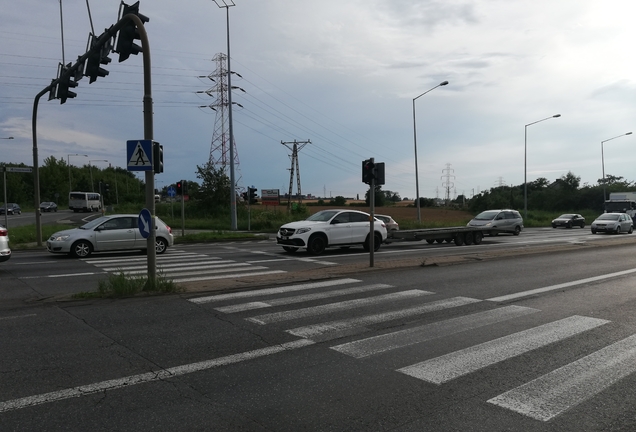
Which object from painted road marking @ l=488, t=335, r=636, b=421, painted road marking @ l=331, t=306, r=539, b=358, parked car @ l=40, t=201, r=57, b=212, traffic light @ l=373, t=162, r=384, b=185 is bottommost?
painted road marking @ l=488, t=335, r=636, b=421

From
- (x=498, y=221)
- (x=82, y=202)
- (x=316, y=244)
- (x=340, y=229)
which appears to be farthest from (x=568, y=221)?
(x=82, y=202)

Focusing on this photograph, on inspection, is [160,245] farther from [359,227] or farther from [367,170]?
[367,170]

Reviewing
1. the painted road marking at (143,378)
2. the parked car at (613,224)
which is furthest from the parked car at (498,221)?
the painted road marking at (143,378)

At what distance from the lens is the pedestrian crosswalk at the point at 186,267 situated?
41.6 feet

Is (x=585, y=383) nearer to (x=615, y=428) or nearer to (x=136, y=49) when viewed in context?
(x=615, y=428)

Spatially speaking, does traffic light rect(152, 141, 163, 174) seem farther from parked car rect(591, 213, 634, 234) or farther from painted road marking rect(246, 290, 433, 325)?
parked car rect(591, 213, 634, 234)

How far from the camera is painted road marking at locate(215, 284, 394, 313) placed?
8.41m

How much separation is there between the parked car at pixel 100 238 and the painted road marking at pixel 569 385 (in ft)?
47.3

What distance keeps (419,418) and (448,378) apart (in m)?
1.04

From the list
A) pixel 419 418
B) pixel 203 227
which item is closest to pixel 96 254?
pixel 419 418

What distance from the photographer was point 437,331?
22.8 ft

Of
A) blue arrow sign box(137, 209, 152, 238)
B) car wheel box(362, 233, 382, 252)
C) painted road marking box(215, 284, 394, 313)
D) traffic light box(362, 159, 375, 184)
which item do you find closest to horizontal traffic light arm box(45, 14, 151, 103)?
blue arrow sign box(137, 209, 152, 238)

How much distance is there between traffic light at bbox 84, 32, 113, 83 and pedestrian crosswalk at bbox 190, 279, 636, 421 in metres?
7.78

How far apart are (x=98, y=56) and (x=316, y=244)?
9270mm
